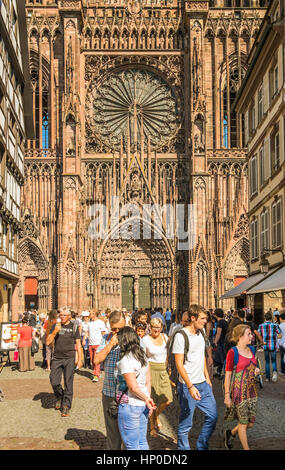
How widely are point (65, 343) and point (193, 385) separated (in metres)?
3.94

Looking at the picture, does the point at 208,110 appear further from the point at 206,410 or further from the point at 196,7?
the point at 206,410

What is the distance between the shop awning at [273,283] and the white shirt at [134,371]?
9362 mm

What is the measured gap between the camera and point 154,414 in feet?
27.2

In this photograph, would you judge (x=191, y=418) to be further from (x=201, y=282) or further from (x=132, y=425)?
(x=201, y=282)

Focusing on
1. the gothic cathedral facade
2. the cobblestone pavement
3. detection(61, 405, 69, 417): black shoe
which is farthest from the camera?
the gothic cathedral facade

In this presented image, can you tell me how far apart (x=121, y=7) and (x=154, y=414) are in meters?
37.1

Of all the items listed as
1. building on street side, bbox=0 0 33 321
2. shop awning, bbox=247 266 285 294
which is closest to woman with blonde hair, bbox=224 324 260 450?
shop awning, bbox=247 266 285 294

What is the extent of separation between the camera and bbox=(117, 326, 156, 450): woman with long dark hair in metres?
5.57

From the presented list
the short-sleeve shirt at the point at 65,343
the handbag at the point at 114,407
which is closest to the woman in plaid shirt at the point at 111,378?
the handbag at the point at 114,407

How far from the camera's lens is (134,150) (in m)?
39.5

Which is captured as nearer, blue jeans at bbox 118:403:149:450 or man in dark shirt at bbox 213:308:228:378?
blue jeans at bbox 118:403:149:450

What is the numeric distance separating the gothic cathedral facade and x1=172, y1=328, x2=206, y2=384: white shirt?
2876 cm

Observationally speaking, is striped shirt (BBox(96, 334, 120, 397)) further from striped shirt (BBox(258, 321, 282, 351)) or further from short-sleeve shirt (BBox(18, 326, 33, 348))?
short-sleeve shirt (BBox(18, 326, 33, 348))
